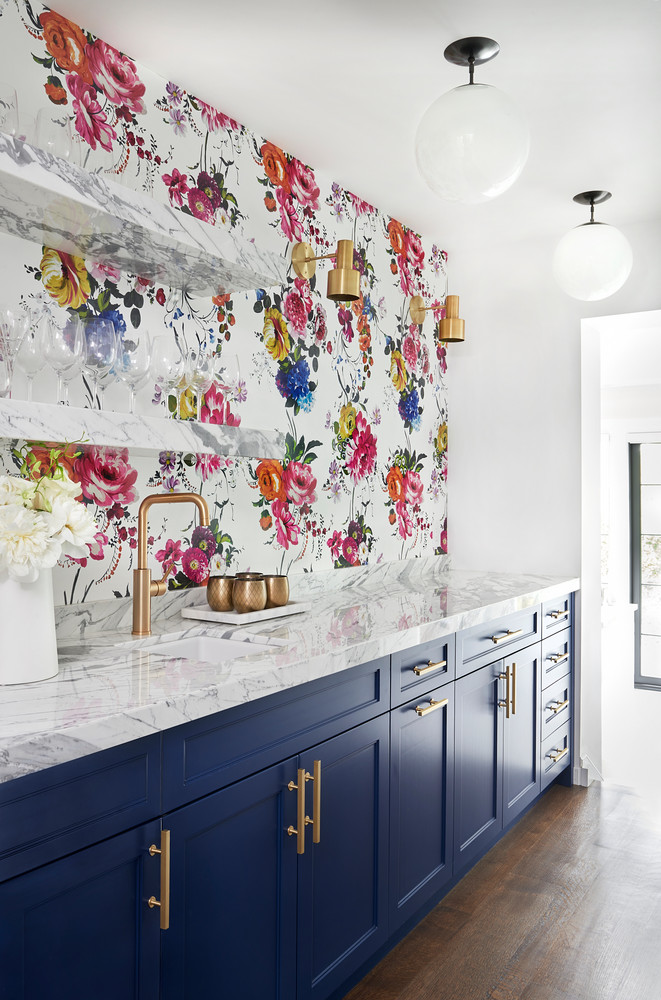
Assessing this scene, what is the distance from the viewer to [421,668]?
2172mm

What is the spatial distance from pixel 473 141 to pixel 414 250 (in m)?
1.71

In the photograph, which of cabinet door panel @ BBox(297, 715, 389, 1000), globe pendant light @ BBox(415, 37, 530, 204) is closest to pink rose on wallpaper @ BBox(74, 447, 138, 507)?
cabinet door panel @ BBox(297, 715, 389, 1000)

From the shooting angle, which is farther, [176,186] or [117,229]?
[176,186]

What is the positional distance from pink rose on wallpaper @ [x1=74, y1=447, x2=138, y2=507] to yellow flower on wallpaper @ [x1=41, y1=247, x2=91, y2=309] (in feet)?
1.25

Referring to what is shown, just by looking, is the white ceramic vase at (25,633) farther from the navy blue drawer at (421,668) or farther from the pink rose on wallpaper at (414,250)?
the pink rose on wallpaper at (414,250)

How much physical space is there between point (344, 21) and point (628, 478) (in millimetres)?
4399

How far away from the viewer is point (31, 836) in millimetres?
1109

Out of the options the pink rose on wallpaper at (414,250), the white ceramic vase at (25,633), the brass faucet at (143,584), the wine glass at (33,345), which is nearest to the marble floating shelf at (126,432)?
the wine glass at (33,345)

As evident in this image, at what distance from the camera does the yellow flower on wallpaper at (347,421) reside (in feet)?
9.92

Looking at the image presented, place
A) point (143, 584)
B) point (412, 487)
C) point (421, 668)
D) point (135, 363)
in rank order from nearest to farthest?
point (135, 363) → point (143, 584) → point (421, 668) → point (412, 487)

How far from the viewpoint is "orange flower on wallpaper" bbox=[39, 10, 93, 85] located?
1883mm

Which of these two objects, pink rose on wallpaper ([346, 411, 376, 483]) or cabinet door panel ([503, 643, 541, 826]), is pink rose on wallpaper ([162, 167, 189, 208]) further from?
cabinet door panel ([503, 643, 541, 826])

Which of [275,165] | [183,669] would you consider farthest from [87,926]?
[275,165]

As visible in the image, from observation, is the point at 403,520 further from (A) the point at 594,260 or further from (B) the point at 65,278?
(B) the point at 65,278
